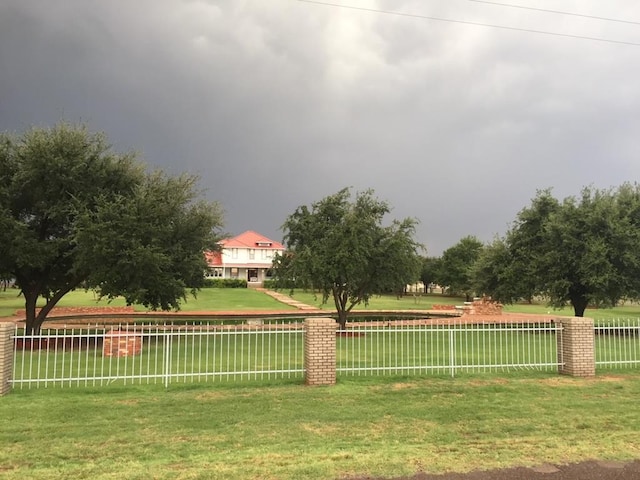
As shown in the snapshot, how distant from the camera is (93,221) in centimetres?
1703

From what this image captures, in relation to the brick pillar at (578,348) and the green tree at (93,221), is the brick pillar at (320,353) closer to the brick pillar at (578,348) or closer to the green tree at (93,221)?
the brick pillar at (578,348)

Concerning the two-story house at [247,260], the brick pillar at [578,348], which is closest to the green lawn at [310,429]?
the brick pillar at [578,348]

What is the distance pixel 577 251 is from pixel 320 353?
709 inches

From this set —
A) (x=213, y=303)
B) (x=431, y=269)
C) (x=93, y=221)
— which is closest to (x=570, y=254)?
(x=93, y=221)

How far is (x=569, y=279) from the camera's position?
2450 cm

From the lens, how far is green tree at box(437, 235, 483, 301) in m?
64.9

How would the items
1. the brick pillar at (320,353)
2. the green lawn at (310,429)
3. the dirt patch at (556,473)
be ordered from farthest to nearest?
the brick pillar at (320,353)
the green lawn at (310,429)
the dirt patch at (556,473)

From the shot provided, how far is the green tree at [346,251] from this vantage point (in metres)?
22.0

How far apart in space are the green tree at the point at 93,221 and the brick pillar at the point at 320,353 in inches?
322

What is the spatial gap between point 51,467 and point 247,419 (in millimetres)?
2631

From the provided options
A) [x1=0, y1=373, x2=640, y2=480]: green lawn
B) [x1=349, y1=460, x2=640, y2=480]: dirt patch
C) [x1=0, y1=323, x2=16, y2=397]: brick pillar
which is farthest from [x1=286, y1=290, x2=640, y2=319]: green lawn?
[x1=349, y1=460, x2=640, y2=480]: dirt patch

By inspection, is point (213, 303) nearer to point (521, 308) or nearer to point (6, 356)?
point (521, 308)

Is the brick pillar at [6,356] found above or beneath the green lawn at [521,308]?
above

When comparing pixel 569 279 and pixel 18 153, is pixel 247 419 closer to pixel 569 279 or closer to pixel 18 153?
pixel 18 153
